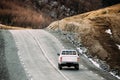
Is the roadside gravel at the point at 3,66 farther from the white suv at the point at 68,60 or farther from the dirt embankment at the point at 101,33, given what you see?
the dirt embankment at the point at 101,33

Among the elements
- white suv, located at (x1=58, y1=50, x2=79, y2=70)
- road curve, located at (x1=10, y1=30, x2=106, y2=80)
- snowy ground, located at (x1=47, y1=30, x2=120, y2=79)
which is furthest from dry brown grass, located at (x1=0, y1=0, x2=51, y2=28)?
white suv, located at (x1=58, y1=50, x2=79, y2=70)

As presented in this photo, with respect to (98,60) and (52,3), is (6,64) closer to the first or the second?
(98,60)

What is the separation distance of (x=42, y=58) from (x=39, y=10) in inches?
2653

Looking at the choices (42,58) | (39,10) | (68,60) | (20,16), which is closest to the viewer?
(68,60)

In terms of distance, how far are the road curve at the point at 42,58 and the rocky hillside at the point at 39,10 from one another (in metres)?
32.8

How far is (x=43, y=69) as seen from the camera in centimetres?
4072

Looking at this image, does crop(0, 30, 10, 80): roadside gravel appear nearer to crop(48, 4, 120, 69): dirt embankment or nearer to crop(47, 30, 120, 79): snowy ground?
crop(47, 30, 120, 79): snowy ground

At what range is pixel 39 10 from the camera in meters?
114

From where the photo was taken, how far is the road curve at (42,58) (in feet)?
121

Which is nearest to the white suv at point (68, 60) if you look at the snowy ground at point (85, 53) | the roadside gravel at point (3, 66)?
the snowy ground at point (85, 53)

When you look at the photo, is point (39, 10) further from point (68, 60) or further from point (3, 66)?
point (3, 66)

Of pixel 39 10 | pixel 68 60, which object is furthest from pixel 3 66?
pixel 39 10

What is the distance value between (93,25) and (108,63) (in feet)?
65.7

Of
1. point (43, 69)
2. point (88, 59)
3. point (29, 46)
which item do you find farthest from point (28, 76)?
point (29, 46)
